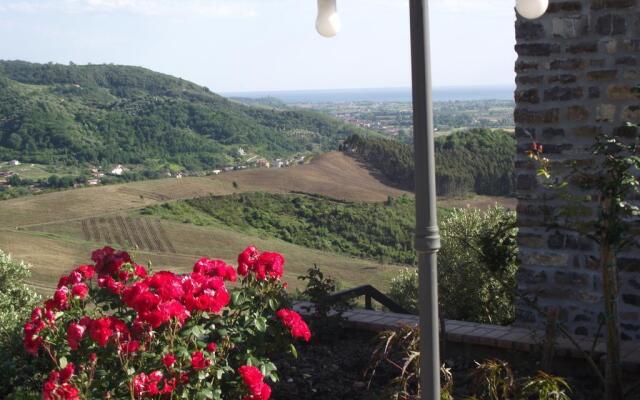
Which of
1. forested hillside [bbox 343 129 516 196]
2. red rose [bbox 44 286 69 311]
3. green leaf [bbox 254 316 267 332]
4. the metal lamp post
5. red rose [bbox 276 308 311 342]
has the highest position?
the metal lamp post

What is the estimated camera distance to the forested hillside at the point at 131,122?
29.2 metres

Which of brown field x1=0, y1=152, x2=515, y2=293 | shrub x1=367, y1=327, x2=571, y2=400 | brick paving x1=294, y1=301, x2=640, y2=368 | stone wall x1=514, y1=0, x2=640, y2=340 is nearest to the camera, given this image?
shrub x1=367, y1=327, x2=571, y2=400

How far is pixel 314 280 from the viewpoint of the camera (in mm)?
5180

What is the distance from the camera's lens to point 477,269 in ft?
21.2

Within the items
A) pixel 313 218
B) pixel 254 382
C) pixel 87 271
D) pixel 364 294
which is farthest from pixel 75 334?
pixel 313 218

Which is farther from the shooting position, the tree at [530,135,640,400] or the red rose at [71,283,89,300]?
the tree at [530,135,640,400]

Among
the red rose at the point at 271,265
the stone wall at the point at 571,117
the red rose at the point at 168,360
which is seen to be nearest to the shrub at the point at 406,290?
the stone wall at the point at 571,117

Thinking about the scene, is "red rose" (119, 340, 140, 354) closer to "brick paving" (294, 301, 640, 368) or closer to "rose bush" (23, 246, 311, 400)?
"rose bush" (23, 246, 311, 400)

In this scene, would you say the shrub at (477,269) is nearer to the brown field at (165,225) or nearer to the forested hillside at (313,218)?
the brown field at (165,225)

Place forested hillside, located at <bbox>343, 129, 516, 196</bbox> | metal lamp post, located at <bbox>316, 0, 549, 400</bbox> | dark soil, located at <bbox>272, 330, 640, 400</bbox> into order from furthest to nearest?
forested hillside, located at <bbox>343, 129, 516, 196</bbox>, dark soil, located at <bbox>272, 330, 640, 400</bbox>, metal lamp post, located at <bbox>316, 0, 549, 400</bbox>

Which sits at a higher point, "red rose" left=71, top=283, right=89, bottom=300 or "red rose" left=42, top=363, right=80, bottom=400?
"red rose" left=71, top=283, right=89, bottom=300

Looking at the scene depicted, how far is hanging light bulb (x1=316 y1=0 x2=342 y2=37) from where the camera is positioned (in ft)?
9.03

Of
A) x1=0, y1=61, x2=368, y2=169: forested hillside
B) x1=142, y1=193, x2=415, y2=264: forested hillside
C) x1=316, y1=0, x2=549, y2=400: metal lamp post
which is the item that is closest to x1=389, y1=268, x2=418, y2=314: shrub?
x1=316, y1=0, x2=549, y2=400: metal lamp post

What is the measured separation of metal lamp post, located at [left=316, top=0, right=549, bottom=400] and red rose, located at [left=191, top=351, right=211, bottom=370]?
0.96 meters
